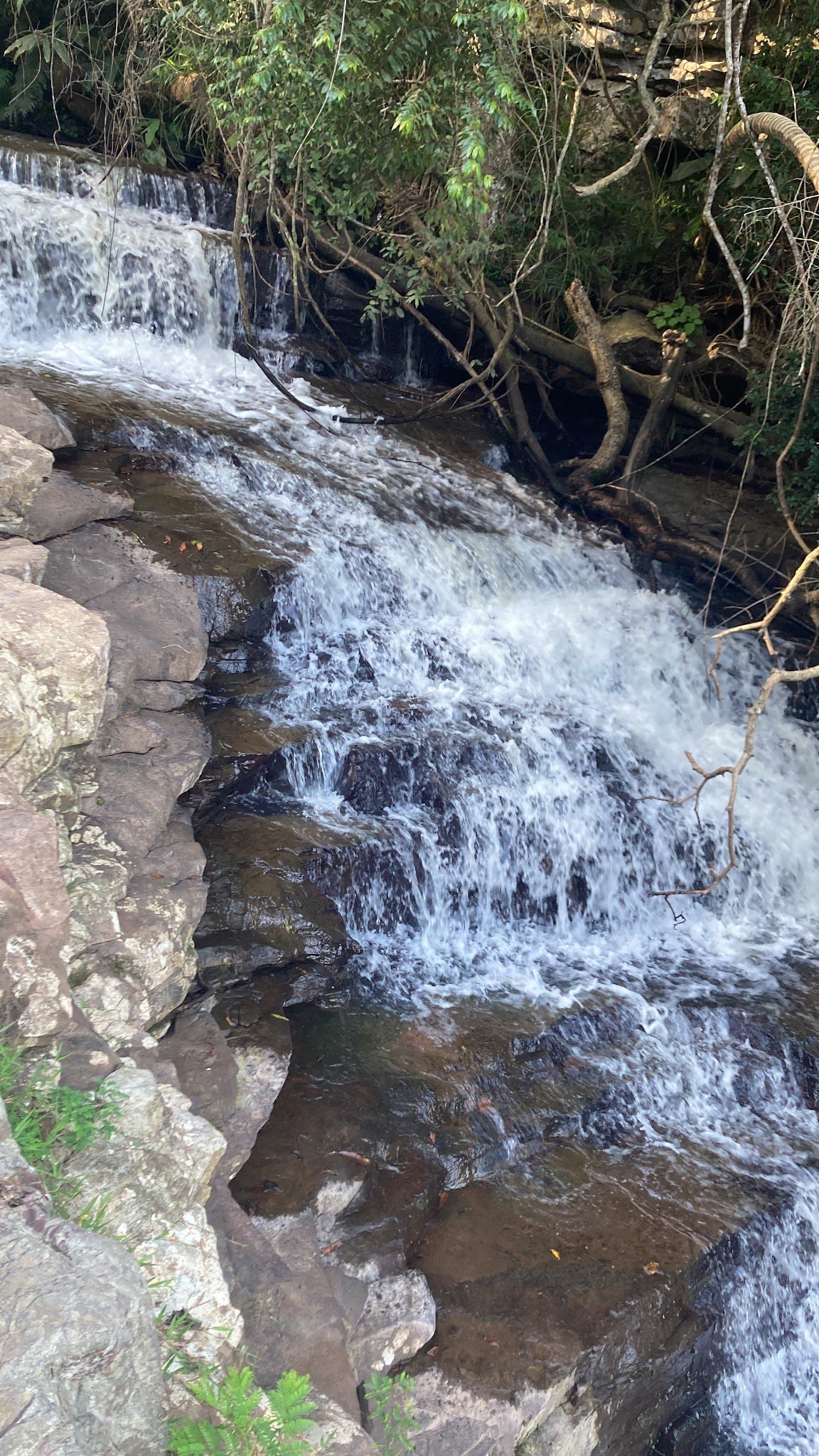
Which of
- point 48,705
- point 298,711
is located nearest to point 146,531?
point 298,711

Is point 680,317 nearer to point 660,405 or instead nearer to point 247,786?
point 660,405

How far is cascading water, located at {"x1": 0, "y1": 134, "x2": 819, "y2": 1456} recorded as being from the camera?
4.70m

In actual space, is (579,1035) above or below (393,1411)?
below

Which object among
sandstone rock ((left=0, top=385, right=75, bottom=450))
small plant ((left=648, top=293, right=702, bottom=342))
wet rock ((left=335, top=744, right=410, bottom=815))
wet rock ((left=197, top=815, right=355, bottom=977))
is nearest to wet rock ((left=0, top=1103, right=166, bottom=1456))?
wet rock ((left=197, top=815, right=355, bottom=977))

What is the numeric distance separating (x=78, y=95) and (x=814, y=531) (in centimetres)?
840

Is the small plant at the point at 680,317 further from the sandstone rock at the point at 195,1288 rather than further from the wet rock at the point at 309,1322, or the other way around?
the sandstone rock at the point at 195,1288

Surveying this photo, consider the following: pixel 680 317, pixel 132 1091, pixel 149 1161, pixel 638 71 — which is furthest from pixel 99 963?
pixel 638 71

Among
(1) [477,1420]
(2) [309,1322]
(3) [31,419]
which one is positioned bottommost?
(1) [477,1420]

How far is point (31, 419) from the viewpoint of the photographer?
18.2 feet

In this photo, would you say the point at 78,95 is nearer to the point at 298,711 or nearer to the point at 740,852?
the point at 298,711

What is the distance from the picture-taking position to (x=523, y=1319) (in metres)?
3.43

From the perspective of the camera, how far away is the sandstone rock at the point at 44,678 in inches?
122

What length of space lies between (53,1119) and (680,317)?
8743mm

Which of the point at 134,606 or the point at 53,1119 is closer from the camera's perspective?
the point at 53,1119
